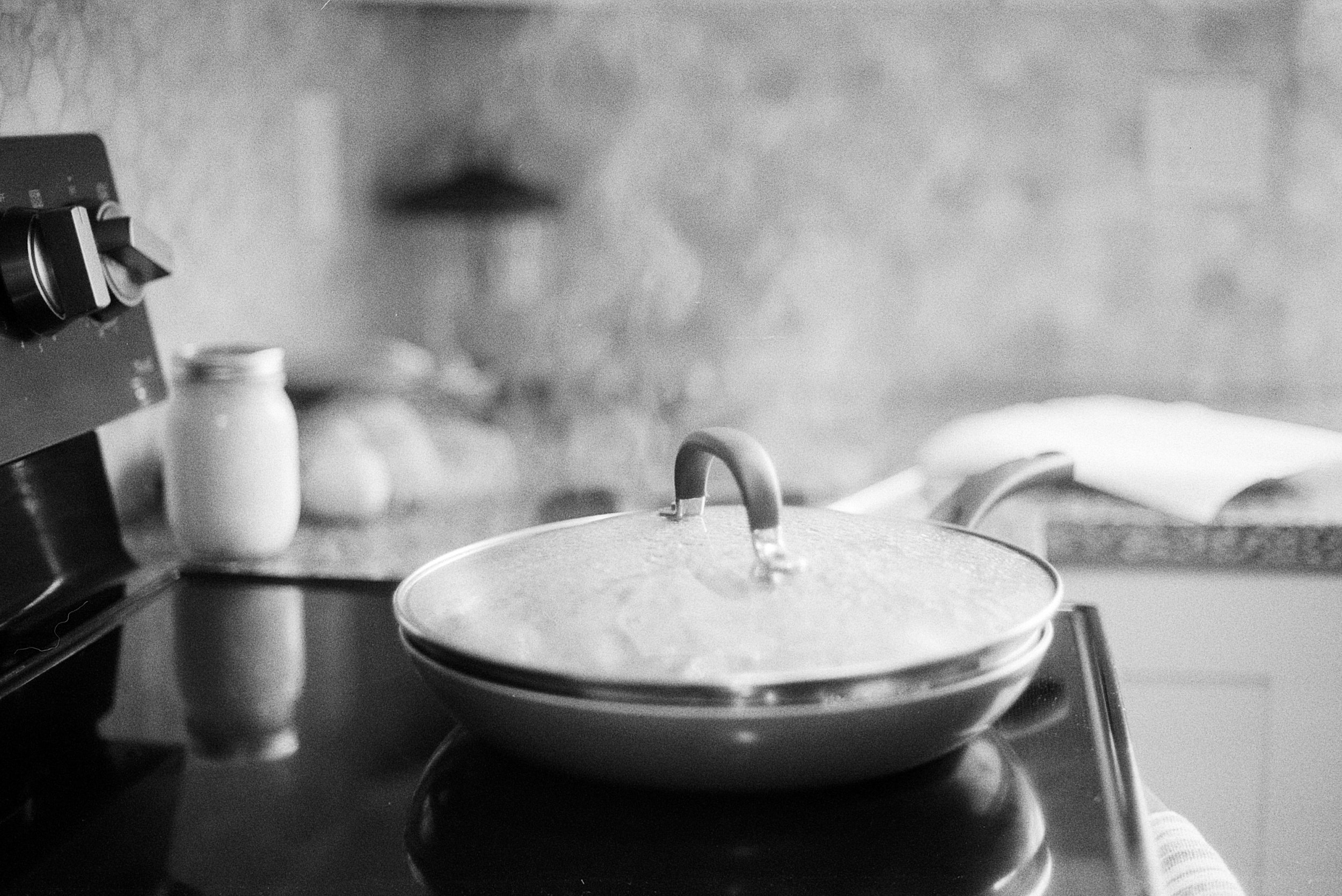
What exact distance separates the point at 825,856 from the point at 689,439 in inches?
9.6

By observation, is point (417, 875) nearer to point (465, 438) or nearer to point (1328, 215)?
point (465, 438)

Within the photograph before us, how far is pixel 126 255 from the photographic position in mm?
882

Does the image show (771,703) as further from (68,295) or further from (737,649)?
(68,295)

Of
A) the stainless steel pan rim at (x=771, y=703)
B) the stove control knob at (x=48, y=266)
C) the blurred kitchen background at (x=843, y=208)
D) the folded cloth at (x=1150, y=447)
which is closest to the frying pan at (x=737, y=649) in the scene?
the stainless steel pan rim at (x=771, y=703)

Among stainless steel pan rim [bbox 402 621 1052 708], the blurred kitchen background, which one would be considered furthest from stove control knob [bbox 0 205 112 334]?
the blurred kitchen background

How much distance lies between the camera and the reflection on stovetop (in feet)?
1.63

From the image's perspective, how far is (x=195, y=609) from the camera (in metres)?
0.91

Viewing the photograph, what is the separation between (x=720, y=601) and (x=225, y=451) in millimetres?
640

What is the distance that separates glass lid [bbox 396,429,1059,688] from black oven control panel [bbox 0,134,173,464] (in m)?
0.34

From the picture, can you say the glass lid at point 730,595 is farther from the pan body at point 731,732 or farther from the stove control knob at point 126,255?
the stove control knob at point 126,255

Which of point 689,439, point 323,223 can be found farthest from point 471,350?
point 689,439

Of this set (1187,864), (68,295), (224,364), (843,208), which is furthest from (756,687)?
(843,208)

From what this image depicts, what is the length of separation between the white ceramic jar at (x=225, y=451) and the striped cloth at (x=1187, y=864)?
76 cm

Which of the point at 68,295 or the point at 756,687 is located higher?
the point at 68,295
